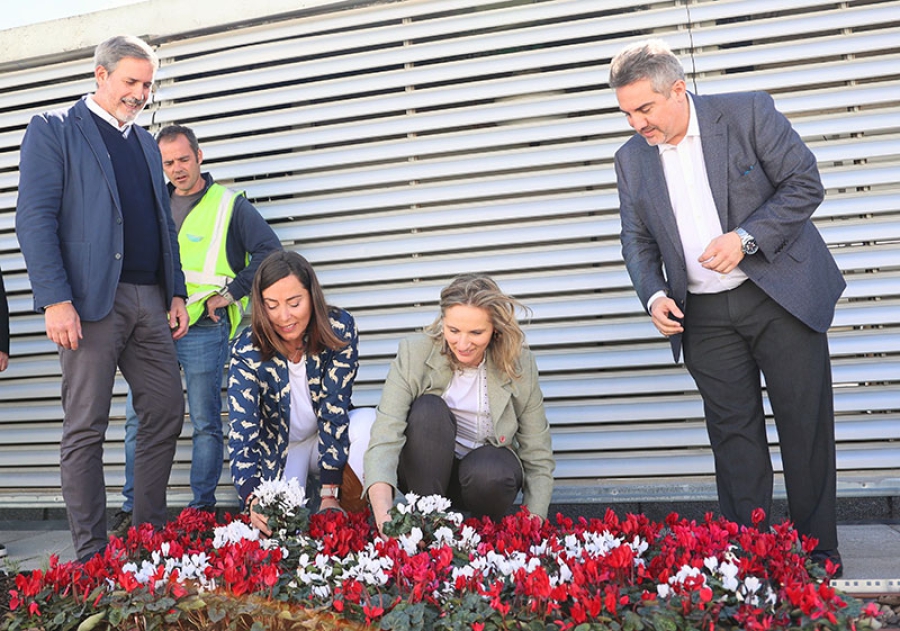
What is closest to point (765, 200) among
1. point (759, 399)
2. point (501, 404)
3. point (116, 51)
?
point (759, 399)

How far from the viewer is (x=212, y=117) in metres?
5.67

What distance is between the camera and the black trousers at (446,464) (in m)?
3.79

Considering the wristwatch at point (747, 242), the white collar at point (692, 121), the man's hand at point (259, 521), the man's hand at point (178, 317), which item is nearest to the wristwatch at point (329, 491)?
the man's hand at point (259, 521)

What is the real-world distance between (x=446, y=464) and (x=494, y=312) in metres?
0.68

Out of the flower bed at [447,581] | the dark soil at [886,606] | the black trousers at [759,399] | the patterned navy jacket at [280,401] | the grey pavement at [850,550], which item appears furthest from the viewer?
the patterned navy jacket at [280,401]

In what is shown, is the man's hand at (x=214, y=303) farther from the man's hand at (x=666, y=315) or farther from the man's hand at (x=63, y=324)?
the man's hand at (x=666, y=315)

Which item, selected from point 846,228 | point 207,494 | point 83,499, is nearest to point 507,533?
point 83,499

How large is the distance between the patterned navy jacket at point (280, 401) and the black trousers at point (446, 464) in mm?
395

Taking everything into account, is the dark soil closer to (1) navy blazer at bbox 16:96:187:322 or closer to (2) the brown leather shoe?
(1) navy blazer at bbox 16:96:187:322

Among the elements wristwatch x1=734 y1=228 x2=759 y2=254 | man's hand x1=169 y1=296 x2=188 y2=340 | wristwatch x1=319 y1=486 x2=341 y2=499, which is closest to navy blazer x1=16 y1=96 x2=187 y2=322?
man's hand x1=169 y1=296 x2=188 y2=340

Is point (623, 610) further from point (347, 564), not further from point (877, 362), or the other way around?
point (877, 362)

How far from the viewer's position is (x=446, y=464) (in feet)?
12.5

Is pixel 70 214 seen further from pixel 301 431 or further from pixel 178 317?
pixel 301 431

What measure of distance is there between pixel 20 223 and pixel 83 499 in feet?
4.07
